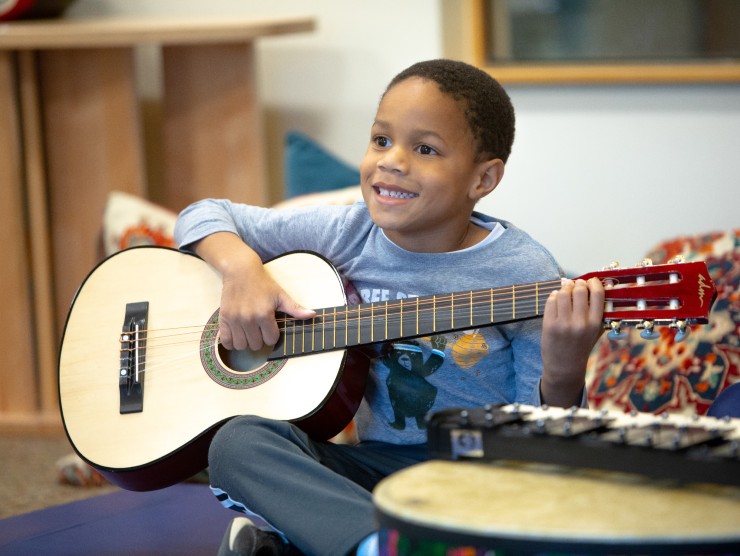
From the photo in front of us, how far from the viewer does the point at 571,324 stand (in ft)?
4.15

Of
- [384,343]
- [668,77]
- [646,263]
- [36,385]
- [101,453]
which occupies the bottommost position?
[36,385]

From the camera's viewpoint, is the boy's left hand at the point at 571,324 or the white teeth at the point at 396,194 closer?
the boy's left hand at the point at 571,324

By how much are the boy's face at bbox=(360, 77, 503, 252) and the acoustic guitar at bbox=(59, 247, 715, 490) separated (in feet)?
0.43

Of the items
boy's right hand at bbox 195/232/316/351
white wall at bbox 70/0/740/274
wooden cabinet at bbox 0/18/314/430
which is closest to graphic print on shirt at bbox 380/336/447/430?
boy's right hand at bbox 195/232/316/351

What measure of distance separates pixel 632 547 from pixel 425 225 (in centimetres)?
74

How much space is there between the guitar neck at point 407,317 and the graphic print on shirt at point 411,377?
0.07 metres

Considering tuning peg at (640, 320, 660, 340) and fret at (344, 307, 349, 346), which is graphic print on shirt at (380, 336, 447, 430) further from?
tuning peg at (640, 320, 660, 340)

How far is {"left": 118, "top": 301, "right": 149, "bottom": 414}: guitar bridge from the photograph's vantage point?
1560mm

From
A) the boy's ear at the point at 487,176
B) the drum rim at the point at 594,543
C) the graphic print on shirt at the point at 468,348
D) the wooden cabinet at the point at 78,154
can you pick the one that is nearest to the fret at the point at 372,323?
the graphic print on shirt at the point at 468,348

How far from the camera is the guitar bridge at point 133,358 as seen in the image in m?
1.56

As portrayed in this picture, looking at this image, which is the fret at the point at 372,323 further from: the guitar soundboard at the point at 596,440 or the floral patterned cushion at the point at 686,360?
the floral patterned cushion at the point at 686,360

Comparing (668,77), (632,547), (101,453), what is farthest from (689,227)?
(632,547)

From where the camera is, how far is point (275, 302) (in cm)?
153

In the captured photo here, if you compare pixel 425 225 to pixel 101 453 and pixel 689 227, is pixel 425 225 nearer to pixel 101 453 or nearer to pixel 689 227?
pixel 101 453
